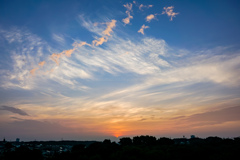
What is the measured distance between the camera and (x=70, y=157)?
5375 cm

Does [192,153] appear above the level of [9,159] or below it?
above

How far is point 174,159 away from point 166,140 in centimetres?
5986

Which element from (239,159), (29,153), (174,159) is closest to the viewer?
(239,159)

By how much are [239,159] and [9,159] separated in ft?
209

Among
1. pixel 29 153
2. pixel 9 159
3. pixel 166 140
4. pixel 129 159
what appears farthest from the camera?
pixel 166 140

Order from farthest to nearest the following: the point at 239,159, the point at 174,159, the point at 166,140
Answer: the point at 166,140
the point at 174,159
the point at 239,159

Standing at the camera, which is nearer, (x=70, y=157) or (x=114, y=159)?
(x=114, y=159)

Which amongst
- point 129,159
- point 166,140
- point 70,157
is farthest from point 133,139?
point 129,159

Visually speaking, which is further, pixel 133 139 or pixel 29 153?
pixel 133 139

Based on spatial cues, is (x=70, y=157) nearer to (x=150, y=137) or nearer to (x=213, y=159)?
(x=213, y=159)

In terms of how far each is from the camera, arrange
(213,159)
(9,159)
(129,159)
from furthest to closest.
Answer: (9,159)
(129,159)
(213,159)

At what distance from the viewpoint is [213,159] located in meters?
38.2

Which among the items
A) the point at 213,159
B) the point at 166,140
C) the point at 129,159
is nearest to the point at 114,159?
the point at 129,159

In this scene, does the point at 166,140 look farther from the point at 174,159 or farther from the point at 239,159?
the point at 239,159
